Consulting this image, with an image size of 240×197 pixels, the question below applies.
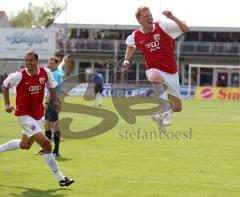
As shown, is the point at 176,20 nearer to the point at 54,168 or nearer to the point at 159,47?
the point at 159,47

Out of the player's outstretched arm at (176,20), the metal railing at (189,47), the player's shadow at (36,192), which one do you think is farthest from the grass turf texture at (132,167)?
the metal railing at (189,47)

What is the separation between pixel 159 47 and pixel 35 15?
103 metres

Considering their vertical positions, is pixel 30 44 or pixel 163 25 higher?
pixel 163 25

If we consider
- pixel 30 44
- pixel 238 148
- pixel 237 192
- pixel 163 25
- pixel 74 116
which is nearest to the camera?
pixel 237 192

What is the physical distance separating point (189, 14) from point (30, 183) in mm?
52111

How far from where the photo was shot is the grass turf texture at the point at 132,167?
10.0 metres

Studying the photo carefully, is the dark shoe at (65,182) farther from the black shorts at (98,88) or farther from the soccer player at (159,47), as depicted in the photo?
the black shorts at (98,88)

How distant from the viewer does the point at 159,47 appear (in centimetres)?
1121

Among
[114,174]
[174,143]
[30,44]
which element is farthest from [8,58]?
[114,174]

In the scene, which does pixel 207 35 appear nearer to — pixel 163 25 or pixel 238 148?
pixel 238 148

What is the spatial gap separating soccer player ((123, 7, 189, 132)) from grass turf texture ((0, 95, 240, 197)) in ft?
4.81

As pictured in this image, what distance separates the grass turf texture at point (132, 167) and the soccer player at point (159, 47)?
1.47 meters

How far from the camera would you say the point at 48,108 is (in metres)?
14.6

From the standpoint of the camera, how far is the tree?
358ft
